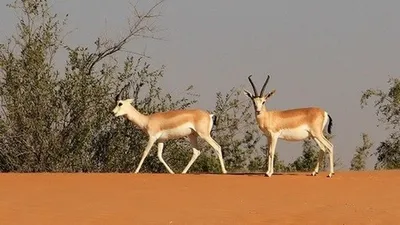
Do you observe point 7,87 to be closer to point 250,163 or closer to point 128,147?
point 128,147

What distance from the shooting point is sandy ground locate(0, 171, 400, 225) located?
41.4ft

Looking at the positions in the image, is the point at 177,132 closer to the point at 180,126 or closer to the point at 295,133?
the point at 180,126

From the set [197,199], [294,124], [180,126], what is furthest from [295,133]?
[197,199]

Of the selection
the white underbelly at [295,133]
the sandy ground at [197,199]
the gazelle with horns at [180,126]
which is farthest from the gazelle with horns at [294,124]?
the gazelle with horns at [180,126]

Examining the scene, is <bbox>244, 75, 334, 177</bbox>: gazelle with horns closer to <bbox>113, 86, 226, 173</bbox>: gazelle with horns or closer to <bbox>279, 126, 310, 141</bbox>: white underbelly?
<bbox>279, 126, 310, 141</bbox>: white underbelly

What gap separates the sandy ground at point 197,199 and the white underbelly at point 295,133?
85 cm

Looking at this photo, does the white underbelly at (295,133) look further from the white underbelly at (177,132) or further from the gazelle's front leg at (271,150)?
the white underbelly at (177,132)

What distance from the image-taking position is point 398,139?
31.8 metres

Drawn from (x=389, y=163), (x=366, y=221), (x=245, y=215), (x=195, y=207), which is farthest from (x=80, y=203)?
(x=389, y=163)

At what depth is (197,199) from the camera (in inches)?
584

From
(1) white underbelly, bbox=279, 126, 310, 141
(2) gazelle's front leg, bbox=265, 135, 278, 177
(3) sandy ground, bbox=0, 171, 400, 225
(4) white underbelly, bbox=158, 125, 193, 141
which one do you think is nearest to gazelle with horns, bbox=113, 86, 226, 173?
(4) white underbelly, bbox=158, 125, 193, 141

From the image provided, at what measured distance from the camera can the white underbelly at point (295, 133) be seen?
18531 millimetres

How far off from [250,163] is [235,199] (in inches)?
528

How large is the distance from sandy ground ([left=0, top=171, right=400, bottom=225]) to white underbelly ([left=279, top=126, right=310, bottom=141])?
85 cm
